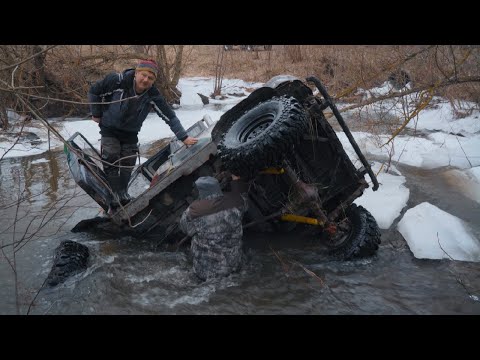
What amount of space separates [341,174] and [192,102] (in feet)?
37.2

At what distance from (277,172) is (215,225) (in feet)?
2.67

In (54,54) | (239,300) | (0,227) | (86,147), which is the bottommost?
(0,227)

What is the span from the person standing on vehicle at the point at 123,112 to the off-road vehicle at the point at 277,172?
0.37 metres

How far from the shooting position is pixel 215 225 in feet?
13.0

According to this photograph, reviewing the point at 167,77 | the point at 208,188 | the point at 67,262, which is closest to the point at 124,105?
the point at 208,188

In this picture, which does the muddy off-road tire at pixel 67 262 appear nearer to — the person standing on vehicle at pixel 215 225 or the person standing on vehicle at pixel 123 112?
the person standing on vehicle at pixel 123 112

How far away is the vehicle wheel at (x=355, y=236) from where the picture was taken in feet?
14.4

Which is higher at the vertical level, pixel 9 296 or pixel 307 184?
pixel 307 184

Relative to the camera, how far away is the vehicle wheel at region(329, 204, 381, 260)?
4.38 metres

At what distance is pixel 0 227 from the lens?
6273 mm

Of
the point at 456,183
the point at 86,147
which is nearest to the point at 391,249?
the point at 456,183

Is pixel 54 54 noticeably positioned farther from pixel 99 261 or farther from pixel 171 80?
pixel 99 261

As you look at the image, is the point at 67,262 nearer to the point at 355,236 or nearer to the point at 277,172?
the point at 277,172

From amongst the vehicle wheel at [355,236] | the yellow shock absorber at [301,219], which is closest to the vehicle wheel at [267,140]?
the yellow shock absorber at [301,219]
